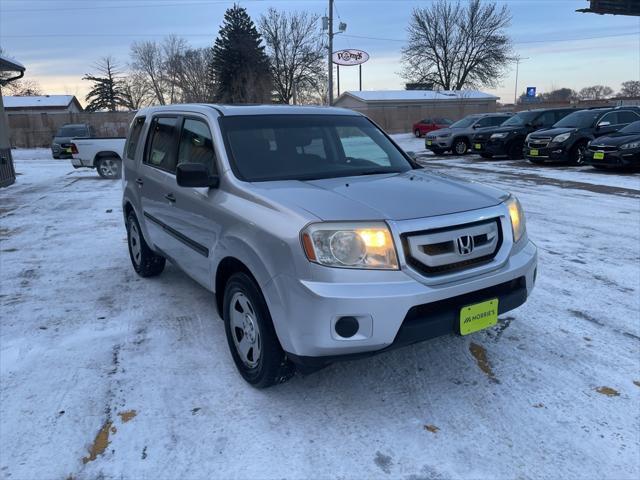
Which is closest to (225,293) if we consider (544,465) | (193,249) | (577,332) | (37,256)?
(193,249)

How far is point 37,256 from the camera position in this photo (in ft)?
21.6

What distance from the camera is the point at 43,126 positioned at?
3734 centimetres

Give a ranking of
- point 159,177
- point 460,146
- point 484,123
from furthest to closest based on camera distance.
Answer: point 460,146
point 484,123
point 159,177

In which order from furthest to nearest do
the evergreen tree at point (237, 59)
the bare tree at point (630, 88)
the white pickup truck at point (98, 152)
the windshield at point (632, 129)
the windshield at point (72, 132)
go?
the bare tree at point (630, 88), the evergreen tree at point (237, 59), the windshield at point (72, 132), the white pickup truck at point (98, 152), the windshield at point (632, 129)

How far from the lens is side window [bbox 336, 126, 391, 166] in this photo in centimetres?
420

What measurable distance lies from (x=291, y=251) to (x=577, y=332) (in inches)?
102

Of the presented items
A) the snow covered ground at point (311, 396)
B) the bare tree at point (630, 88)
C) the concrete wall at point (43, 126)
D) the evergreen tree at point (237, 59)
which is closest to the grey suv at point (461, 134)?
the snow covered ground at point (311, 396)

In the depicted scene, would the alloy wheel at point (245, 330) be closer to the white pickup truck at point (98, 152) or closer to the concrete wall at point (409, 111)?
the white pickup truck at point (98, 152)

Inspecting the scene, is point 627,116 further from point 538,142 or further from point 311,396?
point 311,396

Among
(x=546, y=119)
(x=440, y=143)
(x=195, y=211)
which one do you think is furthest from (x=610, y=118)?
(x=195, y=211)

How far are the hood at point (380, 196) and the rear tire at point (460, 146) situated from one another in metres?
18.8

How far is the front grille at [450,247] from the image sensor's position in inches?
107

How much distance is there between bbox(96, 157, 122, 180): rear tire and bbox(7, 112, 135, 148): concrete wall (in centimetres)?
2241

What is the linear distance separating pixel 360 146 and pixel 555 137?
13157 millimetres
